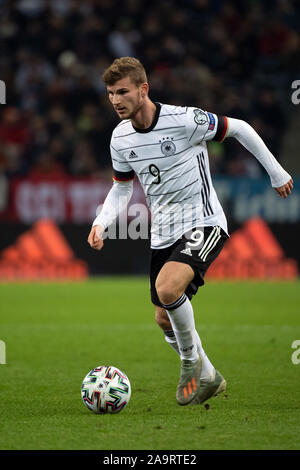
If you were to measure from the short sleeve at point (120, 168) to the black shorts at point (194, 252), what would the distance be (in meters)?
0.55

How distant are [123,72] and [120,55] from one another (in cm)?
1255

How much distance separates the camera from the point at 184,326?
18.2ft

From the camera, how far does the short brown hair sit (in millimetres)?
5523

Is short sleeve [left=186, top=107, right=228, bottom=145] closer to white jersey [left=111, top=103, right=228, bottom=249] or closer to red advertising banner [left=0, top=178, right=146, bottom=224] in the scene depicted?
white jersey [left=111, top=103, right=228, bottom=249]

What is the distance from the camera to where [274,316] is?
10.4 meters

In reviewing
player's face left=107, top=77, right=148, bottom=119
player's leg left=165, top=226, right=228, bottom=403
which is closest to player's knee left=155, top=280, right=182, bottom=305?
player's leg left=165, top=226, right=228, bottom=403

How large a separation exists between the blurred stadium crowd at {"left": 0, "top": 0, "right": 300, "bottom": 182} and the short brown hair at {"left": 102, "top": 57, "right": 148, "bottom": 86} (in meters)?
10.2

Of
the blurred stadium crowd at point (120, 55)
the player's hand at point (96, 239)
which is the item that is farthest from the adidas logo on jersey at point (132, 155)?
the blurred stadium crowd at point (120, 55)

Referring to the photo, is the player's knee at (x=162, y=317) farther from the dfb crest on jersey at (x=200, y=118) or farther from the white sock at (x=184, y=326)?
the dfb crest on jersey at (x=200, y=118)

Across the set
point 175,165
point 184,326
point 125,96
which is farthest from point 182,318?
point 125,96

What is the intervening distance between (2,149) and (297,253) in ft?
19.0

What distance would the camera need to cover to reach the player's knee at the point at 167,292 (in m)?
5.37

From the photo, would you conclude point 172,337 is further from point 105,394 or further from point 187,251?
point 105,394

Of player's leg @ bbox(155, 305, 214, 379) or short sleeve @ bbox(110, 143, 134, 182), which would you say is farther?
short sleeve @ bbox(110, 143, 134, 182)
